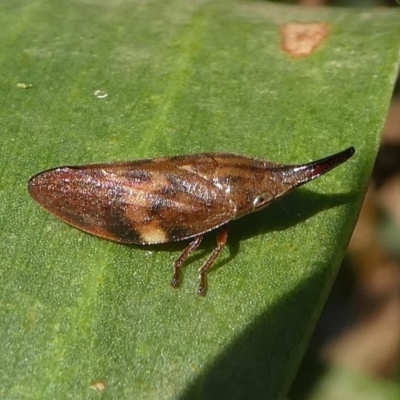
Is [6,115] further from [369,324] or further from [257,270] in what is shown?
[369,324]

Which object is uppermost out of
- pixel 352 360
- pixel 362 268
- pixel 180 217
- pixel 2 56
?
pixel 2 56

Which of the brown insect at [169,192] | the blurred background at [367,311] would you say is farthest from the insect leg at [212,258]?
the blurred background at [367,311]

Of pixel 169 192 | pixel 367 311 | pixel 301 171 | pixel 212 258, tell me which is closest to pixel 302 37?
pixel 301 171

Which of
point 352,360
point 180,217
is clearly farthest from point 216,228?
point 352,360

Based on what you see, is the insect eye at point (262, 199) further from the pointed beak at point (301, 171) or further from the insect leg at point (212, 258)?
the insect leg at point (212, 258)

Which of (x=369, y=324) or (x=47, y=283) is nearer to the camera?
(x=47, y=283)

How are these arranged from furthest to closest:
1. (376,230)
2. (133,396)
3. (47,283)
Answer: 1. (376,230)
2. (47,283)
3. (133,396)

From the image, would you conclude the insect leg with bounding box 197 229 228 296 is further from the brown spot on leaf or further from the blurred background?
the blurred background
